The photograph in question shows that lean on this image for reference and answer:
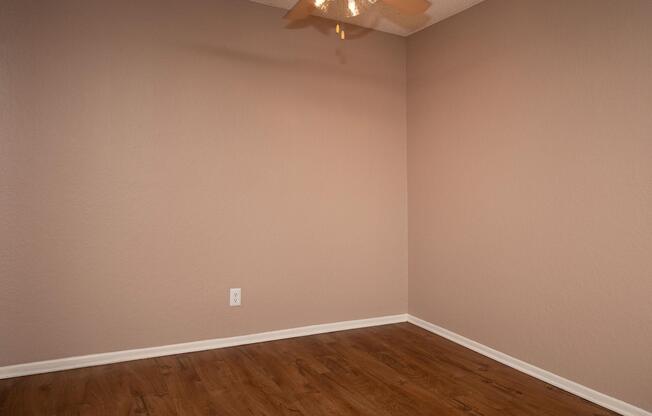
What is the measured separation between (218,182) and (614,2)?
2.40 meters

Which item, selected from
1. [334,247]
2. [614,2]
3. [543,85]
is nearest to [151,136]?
[334,247]

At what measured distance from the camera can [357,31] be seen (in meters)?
3.54

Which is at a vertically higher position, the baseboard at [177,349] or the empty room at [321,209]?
the empty room at [321,209]

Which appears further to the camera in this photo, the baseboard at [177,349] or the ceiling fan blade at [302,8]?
the baseboard at [177,349]

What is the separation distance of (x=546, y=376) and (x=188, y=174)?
2.42m

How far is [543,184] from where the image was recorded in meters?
2.59

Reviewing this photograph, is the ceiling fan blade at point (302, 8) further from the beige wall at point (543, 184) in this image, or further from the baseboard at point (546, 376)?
the baseboard at point (546, 376)

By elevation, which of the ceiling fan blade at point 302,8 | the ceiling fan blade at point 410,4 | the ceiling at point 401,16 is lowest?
the ceiling fan blade at point 410,4

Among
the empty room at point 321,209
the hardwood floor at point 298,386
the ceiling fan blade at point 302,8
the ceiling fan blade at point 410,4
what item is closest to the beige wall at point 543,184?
the empty room at point 321,209

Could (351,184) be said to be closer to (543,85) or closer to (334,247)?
(334,247)

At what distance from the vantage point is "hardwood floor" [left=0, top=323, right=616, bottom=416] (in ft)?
7.20

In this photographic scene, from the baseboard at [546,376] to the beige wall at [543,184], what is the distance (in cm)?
4

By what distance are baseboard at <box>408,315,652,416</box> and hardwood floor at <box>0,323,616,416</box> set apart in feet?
0.18

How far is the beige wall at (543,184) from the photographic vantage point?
2.18m
